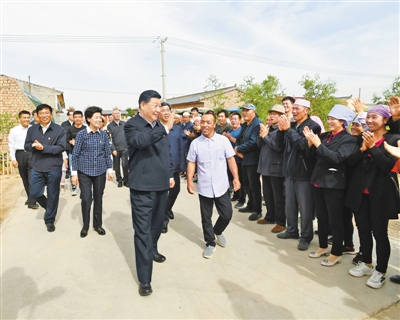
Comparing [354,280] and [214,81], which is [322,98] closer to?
[214,81]

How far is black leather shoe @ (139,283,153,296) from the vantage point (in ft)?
9.41

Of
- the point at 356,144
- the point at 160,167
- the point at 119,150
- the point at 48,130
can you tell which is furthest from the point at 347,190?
the point at 119,150

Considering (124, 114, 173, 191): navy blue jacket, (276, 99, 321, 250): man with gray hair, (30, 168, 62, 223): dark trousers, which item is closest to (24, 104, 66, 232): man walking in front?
(30, 168, 62, 223): dark trousers

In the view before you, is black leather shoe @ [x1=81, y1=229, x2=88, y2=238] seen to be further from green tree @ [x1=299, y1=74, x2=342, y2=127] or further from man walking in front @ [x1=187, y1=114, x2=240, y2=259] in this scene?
green tree @ [x1=299, y1=74, x2=342, y2=127]

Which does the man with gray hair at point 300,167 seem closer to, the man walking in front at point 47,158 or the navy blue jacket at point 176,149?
the navy blue jacket at point 176,149

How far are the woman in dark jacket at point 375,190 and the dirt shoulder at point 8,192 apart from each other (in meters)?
6.34

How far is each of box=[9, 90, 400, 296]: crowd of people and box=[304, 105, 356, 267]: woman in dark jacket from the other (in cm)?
1

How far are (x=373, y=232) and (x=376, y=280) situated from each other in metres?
0.50

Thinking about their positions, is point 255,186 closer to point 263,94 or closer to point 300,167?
point 300,167

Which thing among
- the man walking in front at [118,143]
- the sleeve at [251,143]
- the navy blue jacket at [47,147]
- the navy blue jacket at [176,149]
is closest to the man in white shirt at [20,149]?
the navy blue jacket at [47,147]

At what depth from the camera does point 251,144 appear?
201 inches

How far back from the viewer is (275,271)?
10.9ft

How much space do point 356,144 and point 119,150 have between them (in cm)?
650

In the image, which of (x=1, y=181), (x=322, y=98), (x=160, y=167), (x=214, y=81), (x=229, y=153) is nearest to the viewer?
(x=160, y=167)
